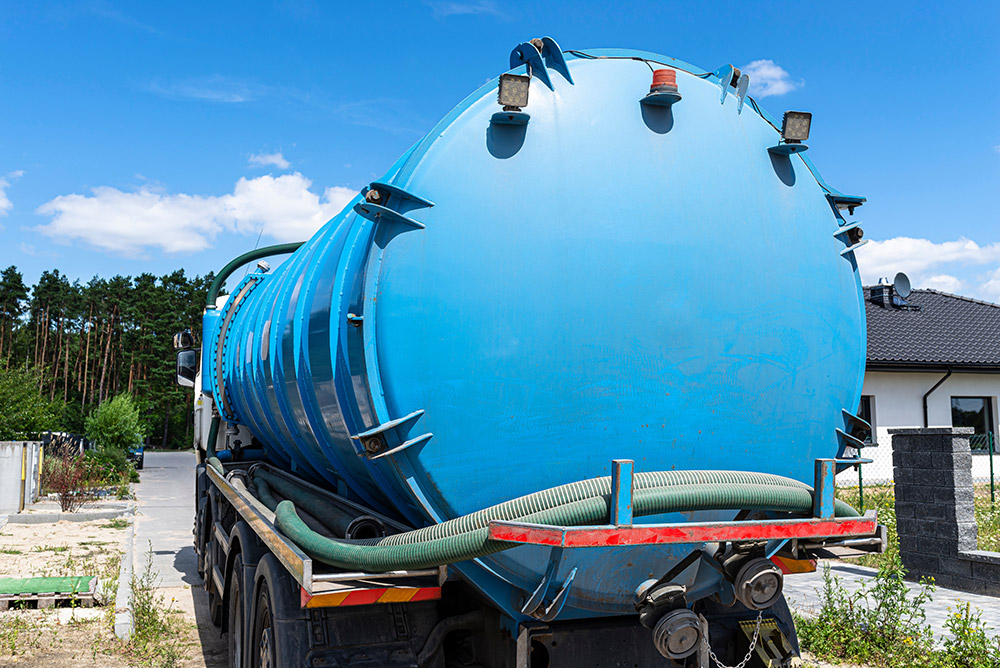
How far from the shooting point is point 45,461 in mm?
20938

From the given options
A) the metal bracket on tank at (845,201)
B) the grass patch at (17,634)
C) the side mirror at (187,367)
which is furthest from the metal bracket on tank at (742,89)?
the side mirror at (187,367)

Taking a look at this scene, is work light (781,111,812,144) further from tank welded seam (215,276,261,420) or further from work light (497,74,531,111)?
tank welded seam (215,276,261,420)

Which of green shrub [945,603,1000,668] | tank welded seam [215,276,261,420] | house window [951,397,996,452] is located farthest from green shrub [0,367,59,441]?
house window [951,397,996,452]

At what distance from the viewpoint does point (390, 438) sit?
2.77 meters

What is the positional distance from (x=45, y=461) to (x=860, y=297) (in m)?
22.5

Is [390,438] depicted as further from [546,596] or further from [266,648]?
[266,648]

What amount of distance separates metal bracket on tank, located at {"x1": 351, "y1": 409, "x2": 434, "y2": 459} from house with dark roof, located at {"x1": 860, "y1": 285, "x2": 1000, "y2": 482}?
1838 cm

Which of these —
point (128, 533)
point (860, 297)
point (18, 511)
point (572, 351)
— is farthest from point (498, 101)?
point (18, 511)

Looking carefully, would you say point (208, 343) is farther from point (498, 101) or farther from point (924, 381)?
point (924, 381)

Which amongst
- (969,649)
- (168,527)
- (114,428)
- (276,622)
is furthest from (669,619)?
(114,428)

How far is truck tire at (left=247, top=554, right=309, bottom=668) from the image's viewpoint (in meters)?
3.24

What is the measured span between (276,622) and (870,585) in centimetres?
745

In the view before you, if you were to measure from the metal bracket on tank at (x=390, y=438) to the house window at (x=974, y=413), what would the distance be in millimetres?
22767

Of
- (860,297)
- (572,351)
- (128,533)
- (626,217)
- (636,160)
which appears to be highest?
(636,160)
